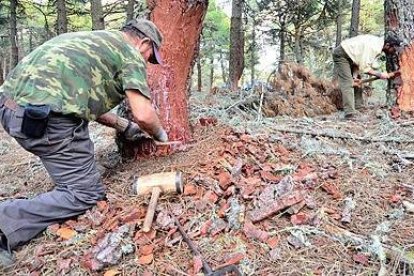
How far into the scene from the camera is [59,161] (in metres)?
2.86

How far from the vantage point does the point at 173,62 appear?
3.58 m

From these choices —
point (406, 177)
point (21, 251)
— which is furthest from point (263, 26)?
point (21, 251)

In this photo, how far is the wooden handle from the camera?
2.66 metres

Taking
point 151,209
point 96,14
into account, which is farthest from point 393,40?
point 96,14

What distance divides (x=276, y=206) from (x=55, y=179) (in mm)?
1497

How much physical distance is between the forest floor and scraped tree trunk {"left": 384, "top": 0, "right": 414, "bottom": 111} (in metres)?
2.02

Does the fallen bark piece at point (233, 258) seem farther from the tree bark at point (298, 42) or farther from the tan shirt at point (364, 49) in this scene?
the tree bark at point (298, 42)

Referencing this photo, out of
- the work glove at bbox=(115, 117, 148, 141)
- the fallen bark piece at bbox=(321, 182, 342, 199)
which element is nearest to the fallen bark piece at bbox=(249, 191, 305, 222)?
the fallen bark piece at bbox=(321, 182, 342, 199)

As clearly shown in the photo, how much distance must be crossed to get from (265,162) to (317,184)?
18.6 inches

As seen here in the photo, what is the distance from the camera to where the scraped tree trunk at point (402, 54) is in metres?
5.55

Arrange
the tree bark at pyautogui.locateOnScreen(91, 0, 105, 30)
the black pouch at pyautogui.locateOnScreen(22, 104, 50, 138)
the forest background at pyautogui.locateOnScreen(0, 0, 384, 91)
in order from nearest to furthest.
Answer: the black pouch at pyautogui.locateOnScreen(22, 104, 50, 138) < the tree bark at pyautogui.locateOnScreen(91, 0, 105, 30) < the forest background at pyautogui.locateOnScreen(0, 0, 384, 91)

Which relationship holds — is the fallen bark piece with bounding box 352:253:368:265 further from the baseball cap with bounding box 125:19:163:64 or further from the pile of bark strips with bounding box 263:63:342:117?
the pile of bark strips with bounding box 263:63:342:117

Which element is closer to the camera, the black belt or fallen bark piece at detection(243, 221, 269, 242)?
fallen bark piece at detection(243, 221, 269, 242)

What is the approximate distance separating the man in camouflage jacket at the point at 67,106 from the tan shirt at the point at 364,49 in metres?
3.91
